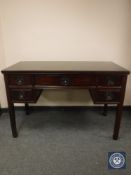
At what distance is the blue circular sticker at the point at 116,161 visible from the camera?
1.30m

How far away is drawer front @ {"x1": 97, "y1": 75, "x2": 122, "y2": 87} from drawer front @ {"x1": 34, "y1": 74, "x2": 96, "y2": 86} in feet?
0.19

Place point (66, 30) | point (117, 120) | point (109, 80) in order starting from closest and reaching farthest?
1. point (109, 80)
2. point (117, 120)
3. point (66, 30)

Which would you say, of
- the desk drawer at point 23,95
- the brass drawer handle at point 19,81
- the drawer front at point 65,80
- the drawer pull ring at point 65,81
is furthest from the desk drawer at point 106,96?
the brass drawer handle at point 19,81

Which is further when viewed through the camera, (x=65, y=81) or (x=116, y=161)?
(x=65, y=81)

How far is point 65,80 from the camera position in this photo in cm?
151

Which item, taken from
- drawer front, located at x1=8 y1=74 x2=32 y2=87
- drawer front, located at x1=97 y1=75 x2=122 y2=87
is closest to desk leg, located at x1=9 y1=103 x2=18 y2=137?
drawer front, located at x1=8 y1=74 x2=32 y2=87

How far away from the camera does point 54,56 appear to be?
2.08m

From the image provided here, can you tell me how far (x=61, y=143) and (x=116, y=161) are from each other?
0.57m

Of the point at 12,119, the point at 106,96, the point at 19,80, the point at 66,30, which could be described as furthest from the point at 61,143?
the point at 66,30

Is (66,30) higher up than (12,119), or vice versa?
(66,30)

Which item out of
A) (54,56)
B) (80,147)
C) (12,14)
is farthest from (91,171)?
(12,14)

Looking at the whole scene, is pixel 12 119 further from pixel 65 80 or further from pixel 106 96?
pixel 106 96

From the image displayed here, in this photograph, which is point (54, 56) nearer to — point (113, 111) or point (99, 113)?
point (99, 113)

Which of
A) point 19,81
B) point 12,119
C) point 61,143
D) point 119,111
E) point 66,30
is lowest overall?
point 61,143
